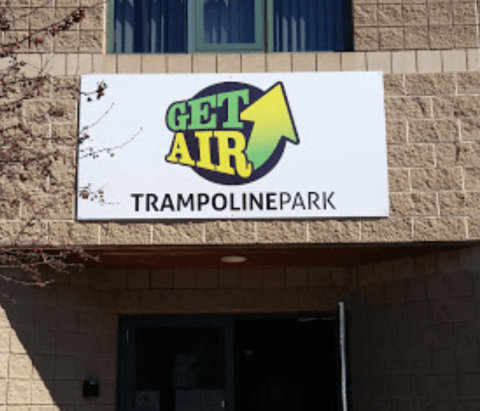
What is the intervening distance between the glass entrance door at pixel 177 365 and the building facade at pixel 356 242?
0.04 meters

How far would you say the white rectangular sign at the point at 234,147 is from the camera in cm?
812

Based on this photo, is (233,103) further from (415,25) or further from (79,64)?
(415,25)

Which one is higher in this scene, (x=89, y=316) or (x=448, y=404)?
(x=89, y=316)

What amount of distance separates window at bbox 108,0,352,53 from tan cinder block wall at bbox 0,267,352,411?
108 inches

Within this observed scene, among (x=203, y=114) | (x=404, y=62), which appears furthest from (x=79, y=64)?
(x=404, y=62)

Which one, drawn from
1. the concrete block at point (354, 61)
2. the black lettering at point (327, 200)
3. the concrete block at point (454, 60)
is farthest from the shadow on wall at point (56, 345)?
the concrete block at point (454, 60)

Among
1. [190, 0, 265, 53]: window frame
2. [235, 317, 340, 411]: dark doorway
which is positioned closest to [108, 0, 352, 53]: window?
[190, 0, 265, 53]: window frame

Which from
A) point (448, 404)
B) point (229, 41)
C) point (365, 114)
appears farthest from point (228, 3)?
point (448, 404)

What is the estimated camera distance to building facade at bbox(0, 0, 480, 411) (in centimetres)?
815

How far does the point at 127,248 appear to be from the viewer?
8.34m

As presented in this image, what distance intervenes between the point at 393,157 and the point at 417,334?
2045mm

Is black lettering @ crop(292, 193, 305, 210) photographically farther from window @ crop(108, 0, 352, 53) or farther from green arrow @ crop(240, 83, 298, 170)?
window @ crop(108, 0, 352, 53)

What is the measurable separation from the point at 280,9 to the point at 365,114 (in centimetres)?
173

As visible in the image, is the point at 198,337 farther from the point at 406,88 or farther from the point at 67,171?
the point at 406,88
